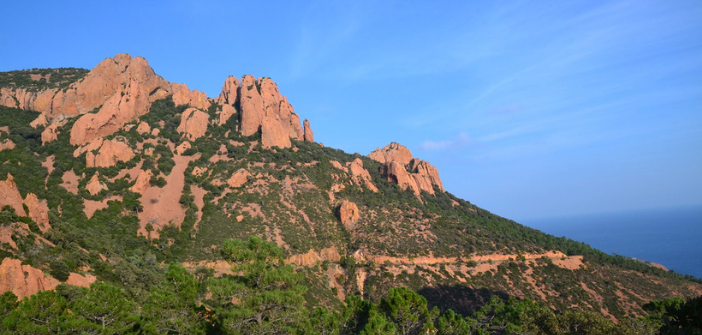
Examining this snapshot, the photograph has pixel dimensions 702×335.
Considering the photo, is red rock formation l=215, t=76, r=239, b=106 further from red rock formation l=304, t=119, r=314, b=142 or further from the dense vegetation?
A: the dense vegetation

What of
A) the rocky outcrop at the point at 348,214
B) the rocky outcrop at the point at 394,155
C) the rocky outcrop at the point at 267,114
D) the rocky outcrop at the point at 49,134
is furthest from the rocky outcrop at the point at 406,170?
the rocky outcrop at the point at 49,134

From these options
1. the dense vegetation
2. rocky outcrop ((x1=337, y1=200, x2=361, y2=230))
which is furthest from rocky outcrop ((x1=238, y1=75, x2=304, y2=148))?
the dense vegetation

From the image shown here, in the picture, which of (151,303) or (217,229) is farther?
(217,229)

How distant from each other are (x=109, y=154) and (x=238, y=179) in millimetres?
20632

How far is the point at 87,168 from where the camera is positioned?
190ft

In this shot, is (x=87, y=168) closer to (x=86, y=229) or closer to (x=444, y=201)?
(x=86, y=229)

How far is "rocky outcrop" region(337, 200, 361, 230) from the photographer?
62969 millimetres

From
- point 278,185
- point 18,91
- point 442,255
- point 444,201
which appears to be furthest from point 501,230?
point 18,91

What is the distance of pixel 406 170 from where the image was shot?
86.4m

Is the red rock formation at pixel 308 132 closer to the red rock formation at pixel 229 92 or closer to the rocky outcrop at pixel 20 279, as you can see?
the red rock formation at pixel 229 92

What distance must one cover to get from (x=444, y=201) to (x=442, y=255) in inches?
1071

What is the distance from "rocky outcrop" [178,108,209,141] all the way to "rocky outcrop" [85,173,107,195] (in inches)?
782

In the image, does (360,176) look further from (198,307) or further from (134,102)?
(198,307)

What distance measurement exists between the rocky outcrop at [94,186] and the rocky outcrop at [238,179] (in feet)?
58.7
